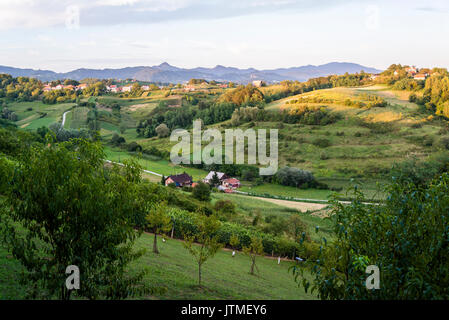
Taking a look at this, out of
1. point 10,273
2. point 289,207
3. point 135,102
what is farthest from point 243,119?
point 10,273

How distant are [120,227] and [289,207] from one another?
152 feet

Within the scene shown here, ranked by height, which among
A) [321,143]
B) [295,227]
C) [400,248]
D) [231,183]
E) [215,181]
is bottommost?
[231,183]

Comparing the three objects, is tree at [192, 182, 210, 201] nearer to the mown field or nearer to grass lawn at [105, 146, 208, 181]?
the mown field

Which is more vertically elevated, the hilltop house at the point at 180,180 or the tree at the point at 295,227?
the tree at the point at 295,227

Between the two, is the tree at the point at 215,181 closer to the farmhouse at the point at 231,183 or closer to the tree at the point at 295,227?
the farmhouse at the point at 231,183

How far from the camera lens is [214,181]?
68875 mm

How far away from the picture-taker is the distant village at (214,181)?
6525cm

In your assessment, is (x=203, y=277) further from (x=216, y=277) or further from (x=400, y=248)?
(x=400, y=248)

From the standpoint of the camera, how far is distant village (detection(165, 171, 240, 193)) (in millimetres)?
65250

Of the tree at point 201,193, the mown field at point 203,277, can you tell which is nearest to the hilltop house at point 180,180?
the tree at point 201,193

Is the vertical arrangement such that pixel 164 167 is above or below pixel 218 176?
above

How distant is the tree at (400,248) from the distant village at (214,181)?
56259mm

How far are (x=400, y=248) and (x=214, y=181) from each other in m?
61.7

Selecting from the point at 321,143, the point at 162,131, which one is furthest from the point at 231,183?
the point at 162,131
